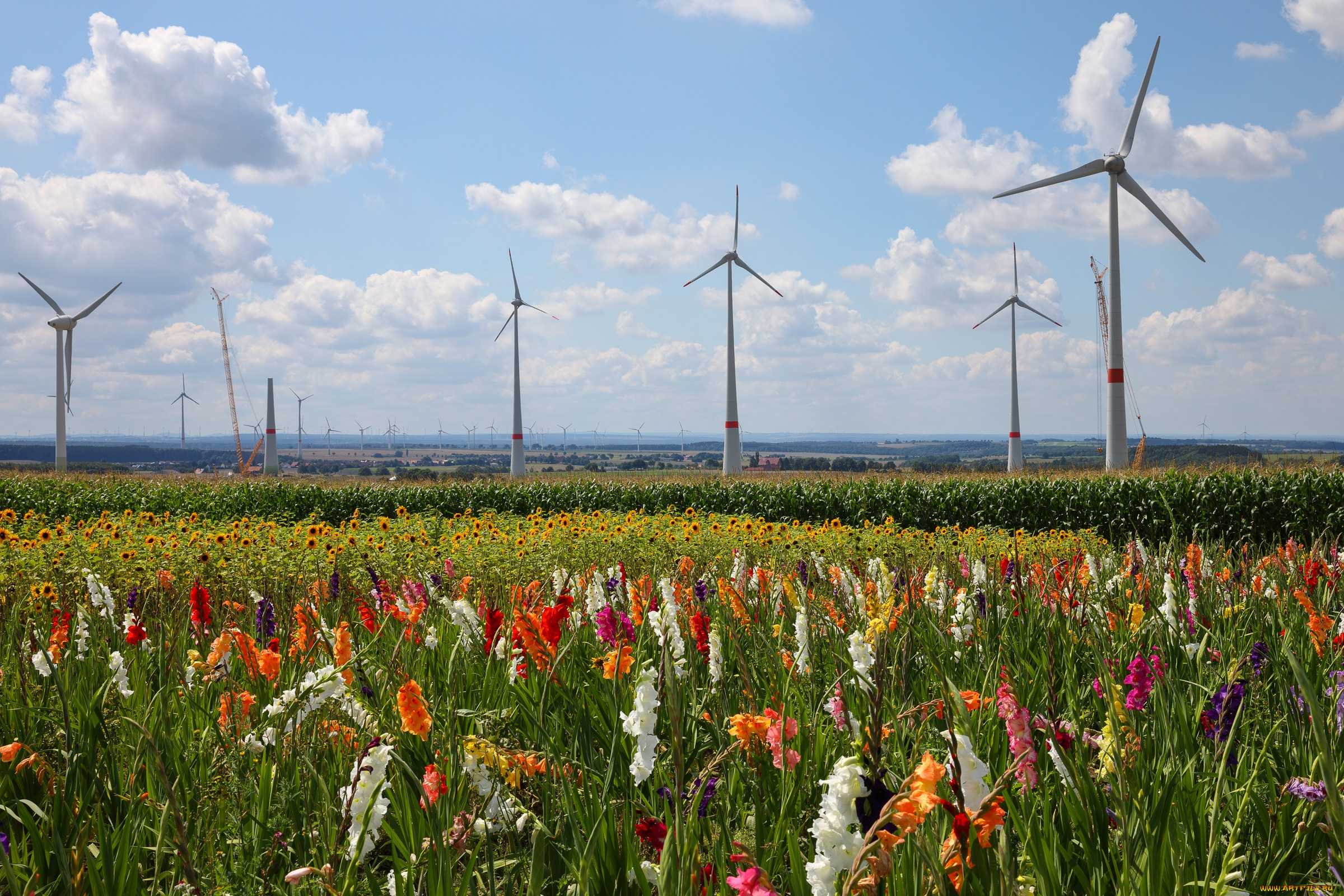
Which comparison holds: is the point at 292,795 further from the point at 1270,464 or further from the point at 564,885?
the point at 1270,464

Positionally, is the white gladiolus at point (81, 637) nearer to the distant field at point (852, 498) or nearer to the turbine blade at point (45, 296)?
the distant field at point (852, 498)

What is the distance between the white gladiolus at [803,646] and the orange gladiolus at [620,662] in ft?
2.21

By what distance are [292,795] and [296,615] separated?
178 cm

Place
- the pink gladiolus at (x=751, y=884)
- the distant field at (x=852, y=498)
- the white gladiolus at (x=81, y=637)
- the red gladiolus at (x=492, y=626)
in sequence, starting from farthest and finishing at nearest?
the distant field at (x=852, y=498) → the white gladiolus at (x=81, y=637) → the red gladiolus at (x=492, y=626) → the pink gladiolus at (x=751, y=884)

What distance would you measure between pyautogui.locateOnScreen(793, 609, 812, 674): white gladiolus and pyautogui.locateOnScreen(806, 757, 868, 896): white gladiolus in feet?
5.95

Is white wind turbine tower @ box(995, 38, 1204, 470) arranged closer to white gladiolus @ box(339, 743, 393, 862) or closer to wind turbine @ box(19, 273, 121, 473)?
white gladiolus @ box(339, 743, 393, 862)

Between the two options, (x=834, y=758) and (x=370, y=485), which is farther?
(x=370, y=485)

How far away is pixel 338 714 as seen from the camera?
308cm

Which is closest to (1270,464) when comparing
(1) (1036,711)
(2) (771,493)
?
(2) (771,493)

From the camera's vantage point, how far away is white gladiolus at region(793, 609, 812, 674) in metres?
3.13

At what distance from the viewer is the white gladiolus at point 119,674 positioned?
128 inches

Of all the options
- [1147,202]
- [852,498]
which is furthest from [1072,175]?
[852,498]

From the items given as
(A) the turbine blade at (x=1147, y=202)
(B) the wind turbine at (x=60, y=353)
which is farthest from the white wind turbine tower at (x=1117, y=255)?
(B) the wind turbine at (x=60, y=353)

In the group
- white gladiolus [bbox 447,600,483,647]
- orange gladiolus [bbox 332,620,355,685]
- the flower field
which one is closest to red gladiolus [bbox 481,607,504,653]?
the flower field
